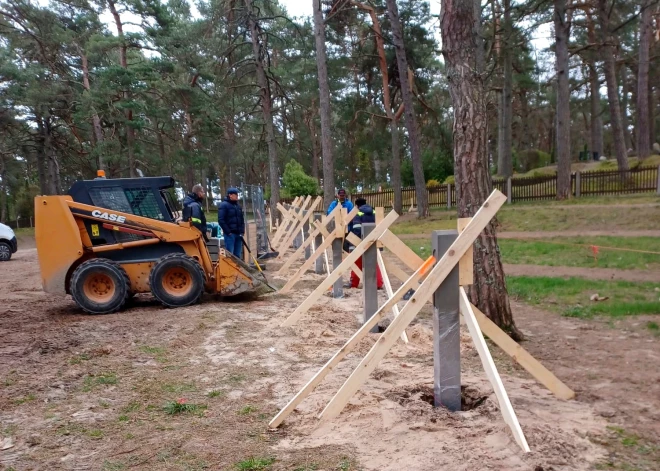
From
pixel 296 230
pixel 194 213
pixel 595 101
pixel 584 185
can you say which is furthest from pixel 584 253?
pixel 595 101

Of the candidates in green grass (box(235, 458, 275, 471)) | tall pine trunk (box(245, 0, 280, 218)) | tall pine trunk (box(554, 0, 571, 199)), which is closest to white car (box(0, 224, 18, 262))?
tall pine trunk (box(245, 0, 280, 218))

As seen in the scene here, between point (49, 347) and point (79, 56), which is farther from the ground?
point (79, 56)

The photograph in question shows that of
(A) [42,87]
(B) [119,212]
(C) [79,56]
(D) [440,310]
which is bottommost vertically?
(D) [440,310]

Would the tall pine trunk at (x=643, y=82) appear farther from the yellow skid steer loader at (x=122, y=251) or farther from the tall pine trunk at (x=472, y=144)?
the yellow skid steer loader at (x=122, y=251)

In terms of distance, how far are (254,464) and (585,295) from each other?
6916 millimetres

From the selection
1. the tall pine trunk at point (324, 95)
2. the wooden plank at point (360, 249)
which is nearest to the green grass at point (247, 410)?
Answer: the wooden plank at point (360, 249)

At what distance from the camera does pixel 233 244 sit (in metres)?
11.4

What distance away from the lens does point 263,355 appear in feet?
18.5

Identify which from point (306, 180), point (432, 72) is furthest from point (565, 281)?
point (306, 180)

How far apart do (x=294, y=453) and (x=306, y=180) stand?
33.8m

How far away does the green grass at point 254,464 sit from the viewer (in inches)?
123

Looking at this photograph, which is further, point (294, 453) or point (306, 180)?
point (306, 180)

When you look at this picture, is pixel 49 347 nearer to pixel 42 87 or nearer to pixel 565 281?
pixel 565 281

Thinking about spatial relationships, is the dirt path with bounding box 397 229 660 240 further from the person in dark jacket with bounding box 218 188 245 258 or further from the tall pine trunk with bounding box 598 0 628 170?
the person in dark jacket with bounding box 218 188 245 258
